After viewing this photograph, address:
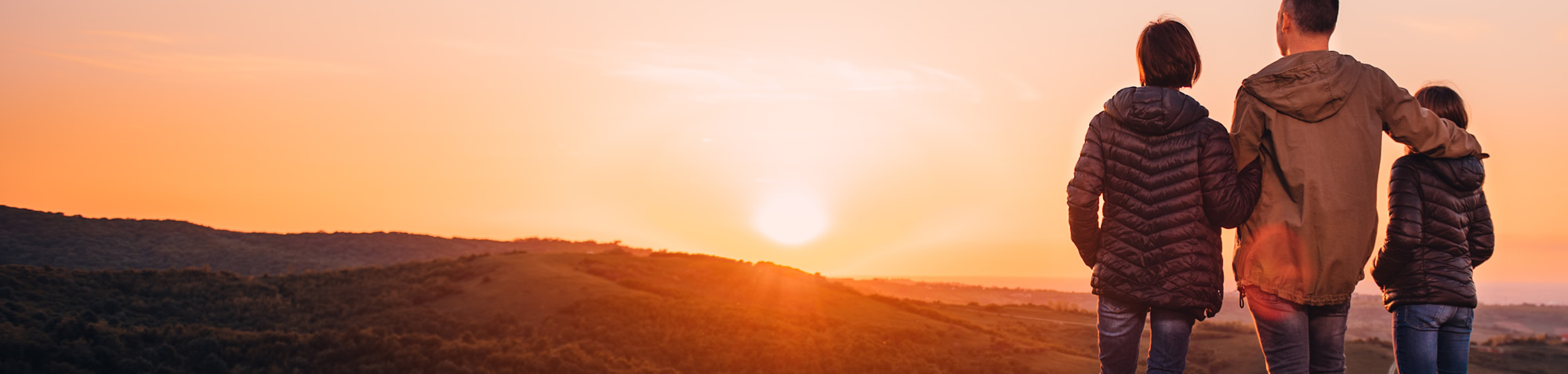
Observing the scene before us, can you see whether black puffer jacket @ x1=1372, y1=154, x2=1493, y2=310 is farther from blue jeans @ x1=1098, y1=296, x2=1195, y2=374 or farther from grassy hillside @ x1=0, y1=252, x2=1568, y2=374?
grassy hillside @ x1=0, y1=252, x2=1568, y2=374

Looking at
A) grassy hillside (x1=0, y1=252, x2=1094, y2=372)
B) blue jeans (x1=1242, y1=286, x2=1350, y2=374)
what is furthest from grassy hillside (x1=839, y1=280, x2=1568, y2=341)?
blue jeans (x1=1242, y1=286, x2=1350, y2=374)

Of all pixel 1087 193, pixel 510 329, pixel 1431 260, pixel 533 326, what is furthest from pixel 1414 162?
pixel 533 326

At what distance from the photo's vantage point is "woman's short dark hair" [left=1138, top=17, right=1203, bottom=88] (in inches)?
168

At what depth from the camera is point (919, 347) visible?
71.8ft

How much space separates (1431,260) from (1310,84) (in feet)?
5.90

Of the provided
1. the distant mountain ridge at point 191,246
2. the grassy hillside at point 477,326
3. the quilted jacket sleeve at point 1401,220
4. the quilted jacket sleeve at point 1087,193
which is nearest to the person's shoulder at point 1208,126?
the quilted jacket sleeve at point 1087,193

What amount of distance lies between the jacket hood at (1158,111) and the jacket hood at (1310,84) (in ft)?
0.98

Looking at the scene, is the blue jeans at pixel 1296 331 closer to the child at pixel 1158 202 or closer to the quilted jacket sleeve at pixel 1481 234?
the child at pixel 1158 202

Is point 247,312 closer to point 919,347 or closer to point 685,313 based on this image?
point 685,313

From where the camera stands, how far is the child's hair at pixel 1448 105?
540 centimetres

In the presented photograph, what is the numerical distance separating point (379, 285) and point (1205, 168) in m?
27.1

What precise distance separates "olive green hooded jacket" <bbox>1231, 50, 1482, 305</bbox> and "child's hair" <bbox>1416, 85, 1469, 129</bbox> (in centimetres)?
158

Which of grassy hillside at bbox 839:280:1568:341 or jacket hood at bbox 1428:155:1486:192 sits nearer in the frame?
jacket hood at bbox 1428:155:1486:192

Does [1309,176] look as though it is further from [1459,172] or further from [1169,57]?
[1459,172]
